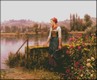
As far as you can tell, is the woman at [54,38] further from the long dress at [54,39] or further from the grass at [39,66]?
the grass at [39,66]

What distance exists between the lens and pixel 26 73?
648 inches

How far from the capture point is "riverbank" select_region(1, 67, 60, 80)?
15719 millimetres

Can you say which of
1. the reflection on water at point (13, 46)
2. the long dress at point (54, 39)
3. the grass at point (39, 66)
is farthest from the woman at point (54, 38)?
the reflection on water at point (13, 46)

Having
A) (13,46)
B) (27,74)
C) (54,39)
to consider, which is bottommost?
(27,74)

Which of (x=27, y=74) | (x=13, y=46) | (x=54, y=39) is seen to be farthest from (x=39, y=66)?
(x=13, y=46)

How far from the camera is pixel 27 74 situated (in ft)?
53.4

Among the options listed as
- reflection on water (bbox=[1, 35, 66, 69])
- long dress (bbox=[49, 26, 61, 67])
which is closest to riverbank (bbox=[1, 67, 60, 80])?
long dress (bbox=[49, 26, 61, 67])

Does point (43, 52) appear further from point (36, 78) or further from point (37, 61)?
point (36, 78)

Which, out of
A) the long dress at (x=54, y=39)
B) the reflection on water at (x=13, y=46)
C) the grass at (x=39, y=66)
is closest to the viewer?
the grass at (x=39, y=66)

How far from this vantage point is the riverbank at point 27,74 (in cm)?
1572

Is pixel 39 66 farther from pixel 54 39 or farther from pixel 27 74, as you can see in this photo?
pixel 54 39

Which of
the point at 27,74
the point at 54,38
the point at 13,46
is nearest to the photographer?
the point at 54,38

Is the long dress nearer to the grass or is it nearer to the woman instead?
the woman

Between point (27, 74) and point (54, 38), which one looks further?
point (27, 74)
